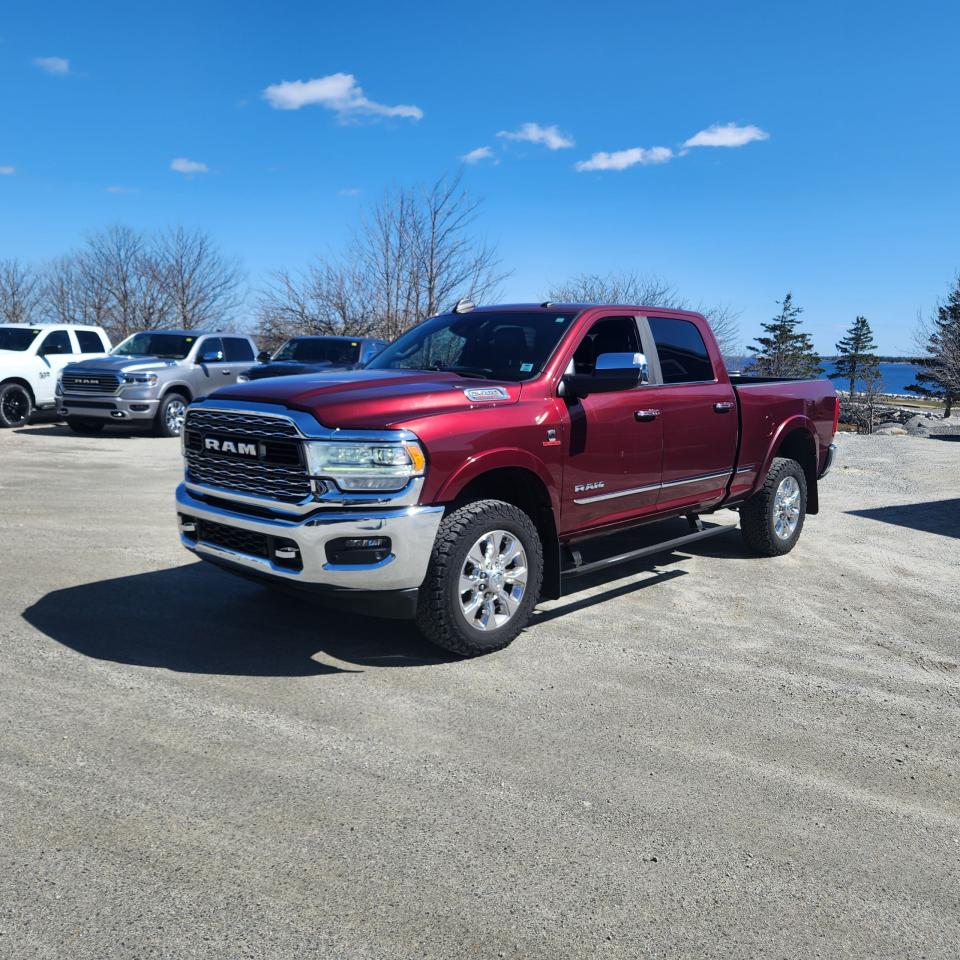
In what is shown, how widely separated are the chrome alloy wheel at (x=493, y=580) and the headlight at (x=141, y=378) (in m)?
12.4

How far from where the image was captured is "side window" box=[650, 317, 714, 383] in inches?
252

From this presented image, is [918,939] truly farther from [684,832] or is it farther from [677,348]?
[677,348]

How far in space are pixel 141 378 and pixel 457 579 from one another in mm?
12592

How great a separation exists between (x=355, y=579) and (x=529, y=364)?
188 cm

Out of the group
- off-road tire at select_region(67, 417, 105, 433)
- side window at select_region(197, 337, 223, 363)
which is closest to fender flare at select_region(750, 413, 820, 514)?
side window at select_region(197, 337, 223, 363)

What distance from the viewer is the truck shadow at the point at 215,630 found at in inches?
188

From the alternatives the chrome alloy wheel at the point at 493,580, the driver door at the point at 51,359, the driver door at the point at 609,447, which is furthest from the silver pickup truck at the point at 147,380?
the chrome alloy wheel at the point at 493,580

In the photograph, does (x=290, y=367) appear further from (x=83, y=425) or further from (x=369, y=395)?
(x=369, y=395)

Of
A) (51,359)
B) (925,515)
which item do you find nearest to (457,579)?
(925,515)

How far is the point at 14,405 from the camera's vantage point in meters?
16.7

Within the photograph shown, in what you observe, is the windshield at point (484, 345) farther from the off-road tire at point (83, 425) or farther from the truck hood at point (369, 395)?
the off-road tire at point (83, 425)

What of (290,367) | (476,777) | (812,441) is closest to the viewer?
(476,777)

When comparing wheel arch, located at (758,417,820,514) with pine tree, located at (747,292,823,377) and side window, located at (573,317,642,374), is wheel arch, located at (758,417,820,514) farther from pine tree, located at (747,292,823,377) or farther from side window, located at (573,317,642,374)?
pine tree, located at (747,292,823,377)

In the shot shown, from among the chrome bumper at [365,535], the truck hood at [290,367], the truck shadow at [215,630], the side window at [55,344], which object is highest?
the side window at [55,344]
